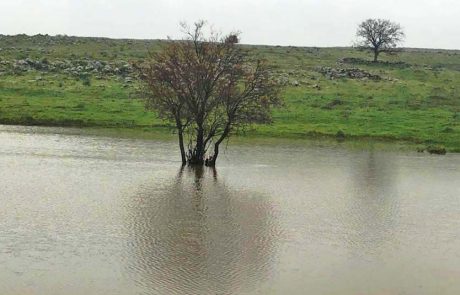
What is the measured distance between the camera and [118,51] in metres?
86.3

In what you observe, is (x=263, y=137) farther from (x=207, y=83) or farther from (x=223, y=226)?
(x=223, y=226)

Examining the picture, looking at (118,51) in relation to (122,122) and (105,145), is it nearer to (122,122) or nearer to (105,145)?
(122,122)

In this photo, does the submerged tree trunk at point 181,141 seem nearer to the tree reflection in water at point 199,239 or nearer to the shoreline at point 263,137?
the tree reflection in water at point 199,239

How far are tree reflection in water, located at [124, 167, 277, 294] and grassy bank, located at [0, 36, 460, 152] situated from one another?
22.9 m

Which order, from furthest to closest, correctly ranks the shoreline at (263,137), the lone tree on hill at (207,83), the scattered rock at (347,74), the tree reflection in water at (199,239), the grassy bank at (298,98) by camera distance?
the scattered rock at (347,74) → the grassy bank at (298,98) → the shoreline at (263,137) → the lone tree on hill at (207,83) → the tree reflection in water at (199,239)

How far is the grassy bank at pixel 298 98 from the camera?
1852 inches

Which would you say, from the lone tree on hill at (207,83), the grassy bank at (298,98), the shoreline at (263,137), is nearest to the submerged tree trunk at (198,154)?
the lone tree on hill at (207,83)

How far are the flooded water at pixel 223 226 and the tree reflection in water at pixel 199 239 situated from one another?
0.05m

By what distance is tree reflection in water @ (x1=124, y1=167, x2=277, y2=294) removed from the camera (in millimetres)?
13125

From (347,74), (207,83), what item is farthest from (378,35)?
(207,83)

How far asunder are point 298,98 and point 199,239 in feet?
142

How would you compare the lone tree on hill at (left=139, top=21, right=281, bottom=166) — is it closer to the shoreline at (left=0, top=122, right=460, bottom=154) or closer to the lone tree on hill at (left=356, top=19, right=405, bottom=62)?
the shoreline at (left=0, top=122, right=460, bottom=154)

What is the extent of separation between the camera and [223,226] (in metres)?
18.1

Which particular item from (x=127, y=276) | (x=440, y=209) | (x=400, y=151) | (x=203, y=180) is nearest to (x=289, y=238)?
(x=127, y=276)
